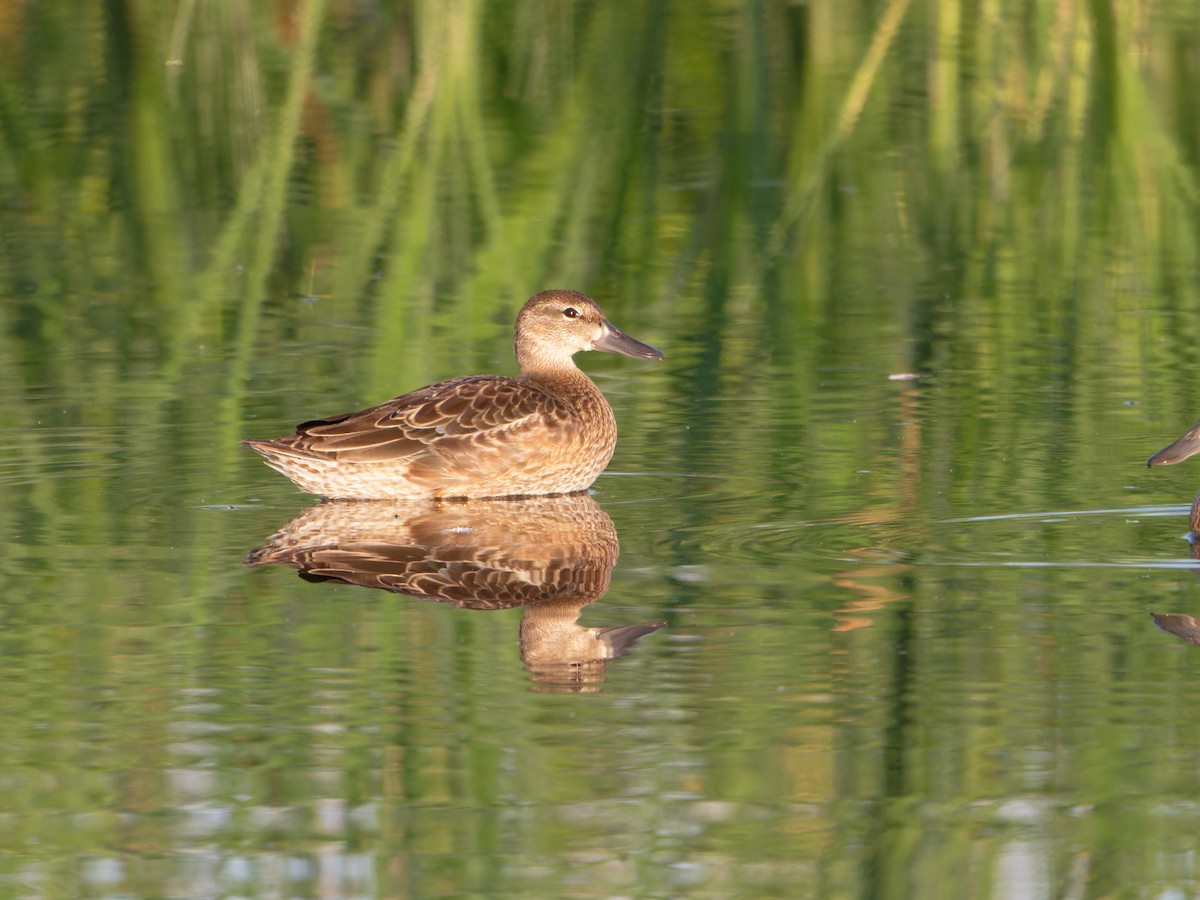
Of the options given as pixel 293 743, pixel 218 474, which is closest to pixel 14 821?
pixel 293 743

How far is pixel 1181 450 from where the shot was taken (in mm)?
7961

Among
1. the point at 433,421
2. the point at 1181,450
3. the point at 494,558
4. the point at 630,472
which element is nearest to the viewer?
the point at 494,558

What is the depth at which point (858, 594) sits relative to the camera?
673 cm

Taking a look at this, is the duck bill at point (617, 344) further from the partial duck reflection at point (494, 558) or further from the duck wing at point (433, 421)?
the partial duck reflection at point (494, 558)

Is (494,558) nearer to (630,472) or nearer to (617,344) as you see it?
(630,472)

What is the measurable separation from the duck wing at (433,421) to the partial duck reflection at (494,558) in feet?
0.69

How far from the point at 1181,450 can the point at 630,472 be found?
6.87ft

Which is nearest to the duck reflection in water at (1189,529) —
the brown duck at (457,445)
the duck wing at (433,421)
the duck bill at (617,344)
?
the brown duck at (457,445)

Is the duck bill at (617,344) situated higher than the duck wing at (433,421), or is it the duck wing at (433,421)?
the duck bill at (617,344)

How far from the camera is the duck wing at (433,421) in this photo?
8.42 m

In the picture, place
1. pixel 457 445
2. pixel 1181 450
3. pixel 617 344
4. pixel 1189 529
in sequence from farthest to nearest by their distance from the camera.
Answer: pixel 617 344
pixel 457 445
pixel 1181 450
pixel 1189 529

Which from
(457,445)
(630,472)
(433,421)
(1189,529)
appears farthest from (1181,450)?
(433,421)

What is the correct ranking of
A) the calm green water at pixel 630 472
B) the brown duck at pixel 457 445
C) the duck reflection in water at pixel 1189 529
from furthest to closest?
the brown duck at pixel 457 445 < the duck reflection in water at pixel 1189 529 < the calm green water at pixel 630 472

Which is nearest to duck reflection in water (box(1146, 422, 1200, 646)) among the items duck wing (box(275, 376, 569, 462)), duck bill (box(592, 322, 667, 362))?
duck wing (box(275, 376, 569, 462))
